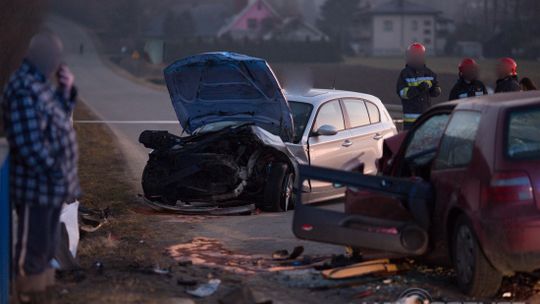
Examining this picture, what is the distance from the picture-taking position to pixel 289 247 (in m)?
9.20

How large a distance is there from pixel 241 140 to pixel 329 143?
4.57 ft

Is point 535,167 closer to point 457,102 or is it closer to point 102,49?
point 457,102

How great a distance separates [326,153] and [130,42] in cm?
7343

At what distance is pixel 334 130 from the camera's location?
12.2 metres

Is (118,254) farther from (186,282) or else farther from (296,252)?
(296,252)

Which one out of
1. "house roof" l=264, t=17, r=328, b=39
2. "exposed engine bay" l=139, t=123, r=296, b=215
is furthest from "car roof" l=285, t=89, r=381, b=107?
"house roof" l=264, t=17, r=328, b=39

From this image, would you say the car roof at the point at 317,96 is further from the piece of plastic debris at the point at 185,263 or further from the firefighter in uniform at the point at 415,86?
the piece of plastic debris at the point at 185,263

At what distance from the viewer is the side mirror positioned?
12117 millimetres

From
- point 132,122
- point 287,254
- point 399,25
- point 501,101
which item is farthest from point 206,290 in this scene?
point 399,25

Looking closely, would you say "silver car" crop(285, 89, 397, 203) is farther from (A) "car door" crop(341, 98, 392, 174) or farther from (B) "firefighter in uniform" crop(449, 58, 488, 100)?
(B) "firefighter in uniform" crop(449, 58, 488, 100)

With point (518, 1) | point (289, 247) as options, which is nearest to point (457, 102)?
point (289, 247)

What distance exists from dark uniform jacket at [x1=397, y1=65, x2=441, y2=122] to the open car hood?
1.87 metres

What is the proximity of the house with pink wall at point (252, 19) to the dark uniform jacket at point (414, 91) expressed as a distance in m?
84.8

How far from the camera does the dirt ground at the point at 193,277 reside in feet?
23.1
